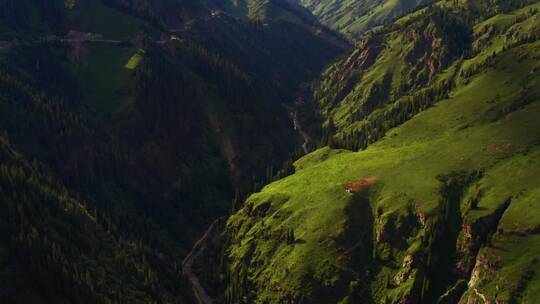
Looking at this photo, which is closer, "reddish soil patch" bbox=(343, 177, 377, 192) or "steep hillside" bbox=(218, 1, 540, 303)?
"steep hillside" bbox=(218, 1, 540, 303)

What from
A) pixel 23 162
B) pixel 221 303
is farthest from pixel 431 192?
pixel 23 162

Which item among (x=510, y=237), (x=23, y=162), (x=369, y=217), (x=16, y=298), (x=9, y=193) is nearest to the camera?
(x=16, y=298)

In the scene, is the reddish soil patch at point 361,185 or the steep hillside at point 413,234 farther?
the reddish soil patch at point 361,185

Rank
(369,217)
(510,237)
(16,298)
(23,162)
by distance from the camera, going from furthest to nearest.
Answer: (23,162)
(369,217)
(510,237)
(16,298)

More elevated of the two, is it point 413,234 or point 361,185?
point 361,185

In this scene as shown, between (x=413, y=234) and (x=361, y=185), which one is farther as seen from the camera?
(x=361, y=185)

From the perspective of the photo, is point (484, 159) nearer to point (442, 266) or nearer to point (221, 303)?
point (442, 266)

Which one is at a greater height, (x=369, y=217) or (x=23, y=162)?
(x=23, y=162)

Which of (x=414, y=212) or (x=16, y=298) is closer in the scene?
(x=16, y=298)
